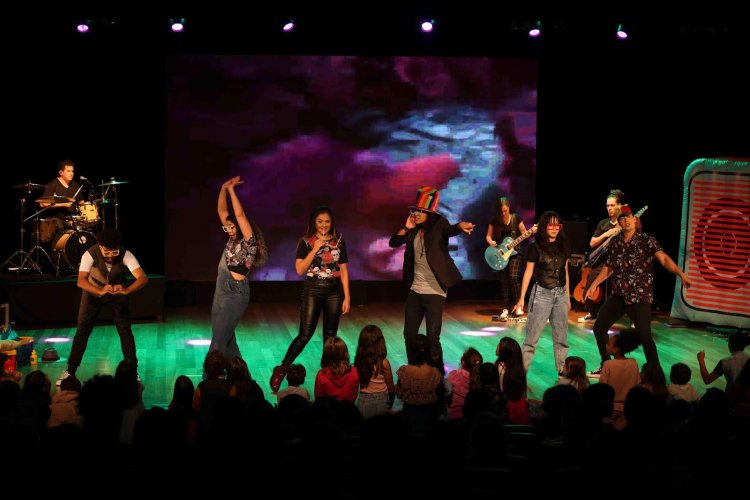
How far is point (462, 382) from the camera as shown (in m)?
6.32

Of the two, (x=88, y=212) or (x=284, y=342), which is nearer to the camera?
(x=284, y=342)

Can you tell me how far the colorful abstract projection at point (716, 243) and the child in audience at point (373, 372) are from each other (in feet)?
20.1

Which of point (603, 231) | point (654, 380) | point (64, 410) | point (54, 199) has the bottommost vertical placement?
point (64, 410)

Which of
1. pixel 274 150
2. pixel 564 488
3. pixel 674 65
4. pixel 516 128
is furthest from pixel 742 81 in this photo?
pixel 564 488

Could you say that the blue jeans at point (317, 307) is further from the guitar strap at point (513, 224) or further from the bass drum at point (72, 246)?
the guitar strap at point (513, 224)

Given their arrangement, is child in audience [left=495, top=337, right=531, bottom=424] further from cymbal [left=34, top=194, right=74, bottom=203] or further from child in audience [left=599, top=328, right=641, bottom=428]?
cymbal [left=34, top=194, right=74, bottom=203]

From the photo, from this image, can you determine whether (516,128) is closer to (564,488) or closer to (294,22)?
(294,22)

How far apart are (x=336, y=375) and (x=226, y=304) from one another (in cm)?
152

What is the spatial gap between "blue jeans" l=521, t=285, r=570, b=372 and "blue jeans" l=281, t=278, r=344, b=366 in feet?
5.16

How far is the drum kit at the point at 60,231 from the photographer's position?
1172 centimetres

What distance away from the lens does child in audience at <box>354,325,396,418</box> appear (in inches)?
254

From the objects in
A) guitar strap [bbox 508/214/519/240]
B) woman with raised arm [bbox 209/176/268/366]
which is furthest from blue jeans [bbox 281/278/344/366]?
guitar strap [bbox 508/214/519/240]

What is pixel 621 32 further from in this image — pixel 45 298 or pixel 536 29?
pixel 45 298

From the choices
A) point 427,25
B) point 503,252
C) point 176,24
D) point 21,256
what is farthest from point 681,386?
point 21,256
